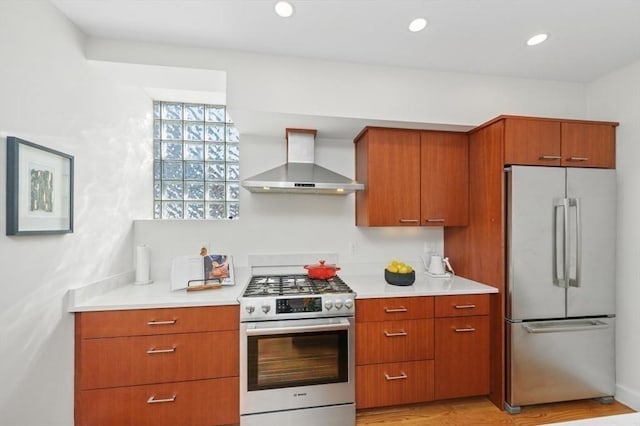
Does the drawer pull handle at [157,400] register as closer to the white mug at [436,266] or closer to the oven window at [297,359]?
the oven window at [297,359]

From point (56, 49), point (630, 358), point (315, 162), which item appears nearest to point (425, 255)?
→ point (315, 162)

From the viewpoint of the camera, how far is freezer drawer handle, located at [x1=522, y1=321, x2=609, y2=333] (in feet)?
6.58

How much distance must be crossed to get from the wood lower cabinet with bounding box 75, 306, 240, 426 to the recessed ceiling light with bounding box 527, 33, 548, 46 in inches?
103

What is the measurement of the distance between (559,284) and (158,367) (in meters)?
2.76

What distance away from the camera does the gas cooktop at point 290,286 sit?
1.96 meters

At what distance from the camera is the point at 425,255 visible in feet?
9.03

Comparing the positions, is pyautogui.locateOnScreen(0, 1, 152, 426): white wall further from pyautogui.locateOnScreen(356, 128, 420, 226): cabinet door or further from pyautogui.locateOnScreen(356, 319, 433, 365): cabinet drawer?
pyautogui.locateOnScreen(356, 128, 420, 226): cabinet door

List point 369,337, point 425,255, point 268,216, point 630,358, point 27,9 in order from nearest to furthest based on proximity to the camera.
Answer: point 27,9 → point 369,337 → point 630,358 → point 268,216 → point 425,255

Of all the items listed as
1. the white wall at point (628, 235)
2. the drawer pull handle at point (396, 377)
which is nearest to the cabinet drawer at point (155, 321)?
the drawer pull handle at point (396, 377)

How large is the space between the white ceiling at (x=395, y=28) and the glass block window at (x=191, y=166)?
0.80m

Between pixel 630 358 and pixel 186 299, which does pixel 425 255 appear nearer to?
pixel 630 358

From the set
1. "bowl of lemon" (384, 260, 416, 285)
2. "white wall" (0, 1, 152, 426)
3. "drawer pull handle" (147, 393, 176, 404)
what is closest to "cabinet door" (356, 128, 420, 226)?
"bowl of lemon" (384, 260, 416, 285)

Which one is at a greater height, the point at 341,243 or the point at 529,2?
the point at 529,2

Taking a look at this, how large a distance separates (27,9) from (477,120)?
2.86 metres
